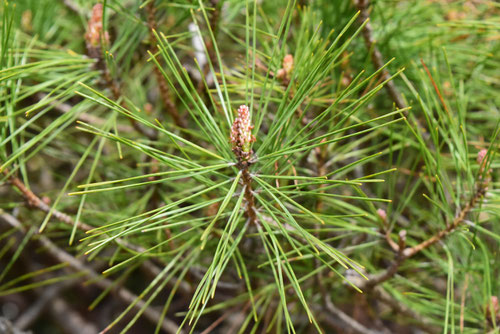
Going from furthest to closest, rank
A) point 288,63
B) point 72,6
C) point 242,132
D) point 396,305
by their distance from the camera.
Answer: point 72,6 < point 396,305 < point 288,63 < point 242,132

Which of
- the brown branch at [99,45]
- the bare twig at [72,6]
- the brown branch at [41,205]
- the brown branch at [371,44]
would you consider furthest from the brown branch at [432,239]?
the bare twig at [72,6]

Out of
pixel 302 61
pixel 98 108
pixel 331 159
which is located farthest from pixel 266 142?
pixel 98 108

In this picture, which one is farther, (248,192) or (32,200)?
(32,200)

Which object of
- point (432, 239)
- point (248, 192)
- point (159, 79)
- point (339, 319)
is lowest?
point (339, 319)

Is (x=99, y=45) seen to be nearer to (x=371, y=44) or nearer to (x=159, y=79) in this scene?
(x=159, y=79)

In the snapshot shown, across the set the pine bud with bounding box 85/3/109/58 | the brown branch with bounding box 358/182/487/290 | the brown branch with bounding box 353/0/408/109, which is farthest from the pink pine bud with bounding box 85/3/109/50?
the brown branch with bounding box 358/182/487/290

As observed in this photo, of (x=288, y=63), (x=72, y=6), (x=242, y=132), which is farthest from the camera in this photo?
(x=72, y=6)

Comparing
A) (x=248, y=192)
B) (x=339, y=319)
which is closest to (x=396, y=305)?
(x=339, y=319)

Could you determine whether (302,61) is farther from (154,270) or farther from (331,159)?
(154,270)

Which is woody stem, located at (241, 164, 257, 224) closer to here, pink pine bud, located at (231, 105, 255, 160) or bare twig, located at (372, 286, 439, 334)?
pink pine bud, located at (231, 105, 255, 160)

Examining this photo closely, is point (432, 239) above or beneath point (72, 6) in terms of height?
beneath

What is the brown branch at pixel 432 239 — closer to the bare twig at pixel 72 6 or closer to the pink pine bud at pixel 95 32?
the pink pine bud at pixel 95 32
